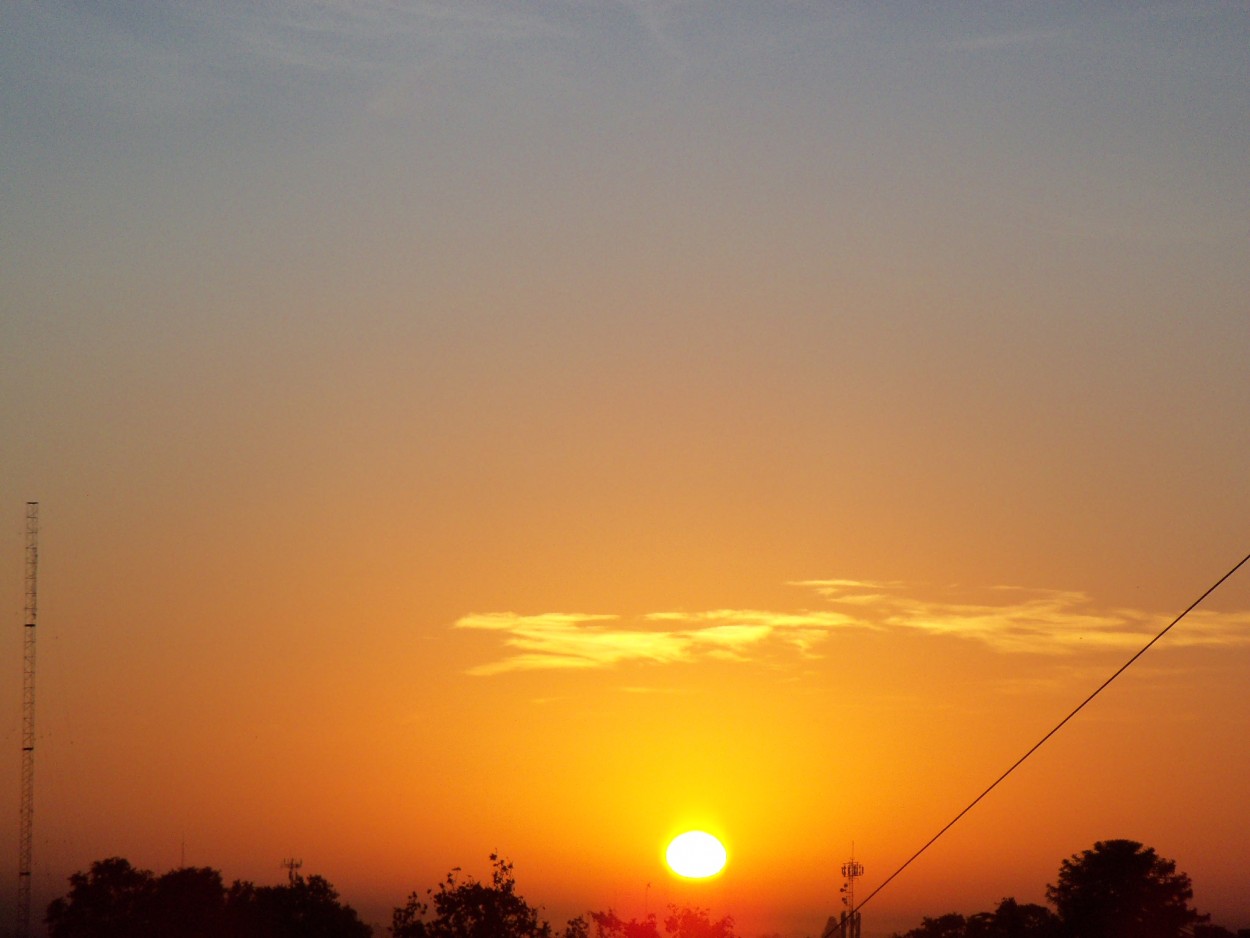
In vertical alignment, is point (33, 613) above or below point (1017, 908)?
above

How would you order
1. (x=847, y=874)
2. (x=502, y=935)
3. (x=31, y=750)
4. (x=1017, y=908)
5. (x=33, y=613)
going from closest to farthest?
(x=502, y=935), (x=33, y=613), (x=31, y=750), (x=1017, y=908), (x=847, y=874)

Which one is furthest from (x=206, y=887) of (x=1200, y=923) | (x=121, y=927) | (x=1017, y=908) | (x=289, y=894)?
(x=1200, y=923)

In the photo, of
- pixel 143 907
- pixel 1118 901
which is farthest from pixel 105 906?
pixel 1118 901

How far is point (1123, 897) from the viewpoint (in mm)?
103438

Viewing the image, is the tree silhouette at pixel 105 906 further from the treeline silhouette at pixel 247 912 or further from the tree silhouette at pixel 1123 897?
the tree silhouette at pixel 1123 897

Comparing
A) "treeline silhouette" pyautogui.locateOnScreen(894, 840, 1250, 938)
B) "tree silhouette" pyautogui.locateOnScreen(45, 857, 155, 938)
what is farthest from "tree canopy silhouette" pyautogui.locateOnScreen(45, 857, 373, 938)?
"treeline silhouette" pyautogui.locateOnScreen(894, 840, 1250, 938)

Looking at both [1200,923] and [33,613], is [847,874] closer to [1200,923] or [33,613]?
[1200,923]

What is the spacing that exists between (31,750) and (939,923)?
8125cm

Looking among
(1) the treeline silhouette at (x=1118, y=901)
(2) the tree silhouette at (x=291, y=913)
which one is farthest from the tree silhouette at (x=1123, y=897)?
(2) the tree silhouette at (x=291, y=913)

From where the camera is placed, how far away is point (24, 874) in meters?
103

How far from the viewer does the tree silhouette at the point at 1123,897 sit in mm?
102312

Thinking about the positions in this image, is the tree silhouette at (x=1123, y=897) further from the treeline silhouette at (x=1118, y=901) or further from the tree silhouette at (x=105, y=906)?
the tree silhouette at (x=105, y=906)

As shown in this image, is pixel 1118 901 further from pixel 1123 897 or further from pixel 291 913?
pixel 291 913

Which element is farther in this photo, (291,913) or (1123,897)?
(291,913)
